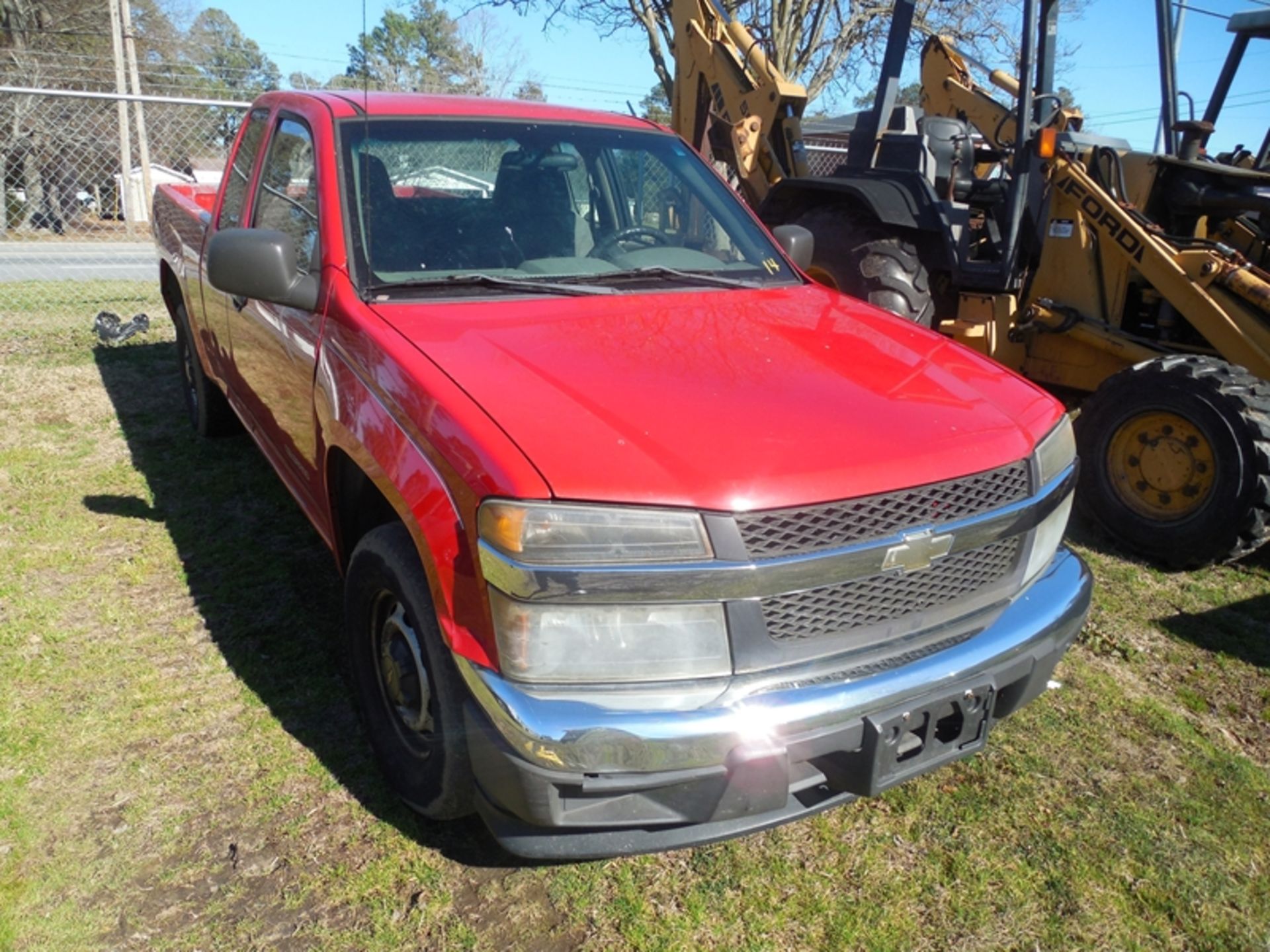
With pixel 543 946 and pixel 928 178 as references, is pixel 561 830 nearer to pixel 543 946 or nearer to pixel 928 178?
pixel 543 946

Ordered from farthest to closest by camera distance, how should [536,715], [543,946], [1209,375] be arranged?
[1209,375]
[543,946]
[536,715]

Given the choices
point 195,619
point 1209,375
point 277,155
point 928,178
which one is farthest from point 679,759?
point 928,178

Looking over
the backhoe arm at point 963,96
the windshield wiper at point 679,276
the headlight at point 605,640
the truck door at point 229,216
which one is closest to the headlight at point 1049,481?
the headlight at point 605,640

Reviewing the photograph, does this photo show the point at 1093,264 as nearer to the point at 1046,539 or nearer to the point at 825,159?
the point at 1046,539

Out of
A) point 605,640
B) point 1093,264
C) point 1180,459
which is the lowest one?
point 1180,459

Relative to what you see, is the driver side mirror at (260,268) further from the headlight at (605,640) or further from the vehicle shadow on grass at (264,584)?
the headlight at (605,640)

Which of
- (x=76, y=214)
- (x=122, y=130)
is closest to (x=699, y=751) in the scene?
(x=76, y=214)

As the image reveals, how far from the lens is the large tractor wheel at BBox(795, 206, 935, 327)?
221 inches

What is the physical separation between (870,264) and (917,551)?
12.6ft

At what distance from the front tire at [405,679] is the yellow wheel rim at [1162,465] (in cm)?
353

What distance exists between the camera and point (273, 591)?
3963 mm

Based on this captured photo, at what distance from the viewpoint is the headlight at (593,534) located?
194 centimetres

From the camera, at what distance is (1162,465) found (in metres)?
4.45

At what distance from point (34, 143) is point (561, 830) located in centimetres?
1631
